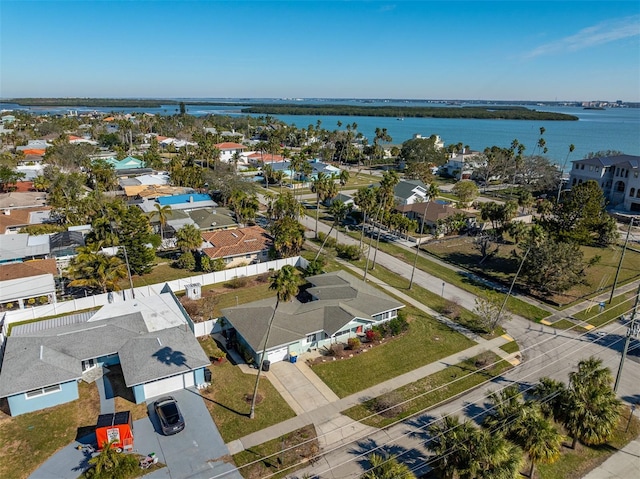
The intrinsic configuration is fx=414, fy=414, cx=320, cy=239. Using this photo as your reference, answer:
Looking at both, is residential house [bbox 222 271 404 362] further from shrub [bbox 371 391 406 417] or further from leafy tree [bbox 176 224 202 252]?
leafy tree [bbox 176 224 202 252]

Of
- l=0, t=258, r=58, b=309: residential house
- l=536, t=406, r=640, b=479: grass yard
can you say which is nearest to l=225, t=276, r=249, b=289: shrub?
Result: l=0, t=258, r=58, b=309: residential house

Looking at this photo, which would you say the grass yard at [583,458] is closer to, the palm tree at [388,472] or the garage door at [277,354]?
the palm tree at [388,472]

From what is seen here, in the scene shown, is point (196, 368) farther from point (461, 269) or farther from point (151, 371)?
point (461, 269)

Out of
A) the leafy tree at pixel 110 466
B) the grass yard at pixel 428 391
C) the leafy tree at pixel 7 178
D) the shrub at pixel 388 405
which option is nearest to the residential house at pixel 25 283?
the leafy tree at pixel 110 466

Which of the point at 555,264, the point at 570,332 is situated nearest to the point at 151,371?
the point at 570,332

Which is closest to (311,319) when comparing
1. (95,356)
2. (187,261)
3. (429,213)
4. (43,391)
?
(95,356)

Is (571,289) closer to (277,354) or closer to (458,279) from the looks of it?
(458,279)

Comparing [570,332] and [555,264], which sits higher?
[555,264]
